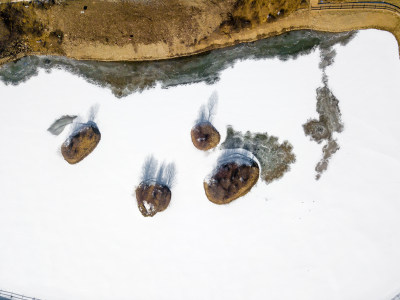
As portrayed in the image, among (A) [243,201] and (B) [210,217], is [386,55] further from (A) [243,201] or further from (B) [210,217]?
(B) [210,217]

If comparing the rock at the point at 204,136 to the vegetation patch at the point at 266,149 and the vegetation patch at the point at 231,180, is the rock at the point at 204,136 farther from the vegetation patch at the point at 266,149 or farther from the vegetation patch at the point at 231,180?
the vegetation patch at the point at 231,180

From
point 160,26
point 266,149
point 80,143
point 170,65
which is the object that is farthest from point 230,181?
point 160,26

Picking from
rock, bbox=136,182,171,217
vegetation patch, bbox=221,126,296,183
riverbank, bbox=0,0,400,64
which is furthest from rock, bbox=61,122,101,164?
vegetation patch, bbox=221,126,296,183

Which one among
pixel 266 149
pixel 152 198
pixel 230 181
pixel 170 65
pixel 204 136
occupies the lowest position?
pixel 152 198

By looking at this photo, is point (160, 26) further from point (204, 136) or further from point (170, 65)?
point (204, 136)

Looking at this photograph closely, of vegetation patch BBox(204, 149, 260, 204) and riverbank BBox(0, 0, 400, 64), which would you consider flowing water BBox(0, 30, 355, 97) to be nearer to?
riverbank BBox(0, 0, 400, 64)

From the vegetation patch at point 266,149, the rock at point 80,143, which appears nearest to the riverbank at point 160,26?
the rock at point 80,143
